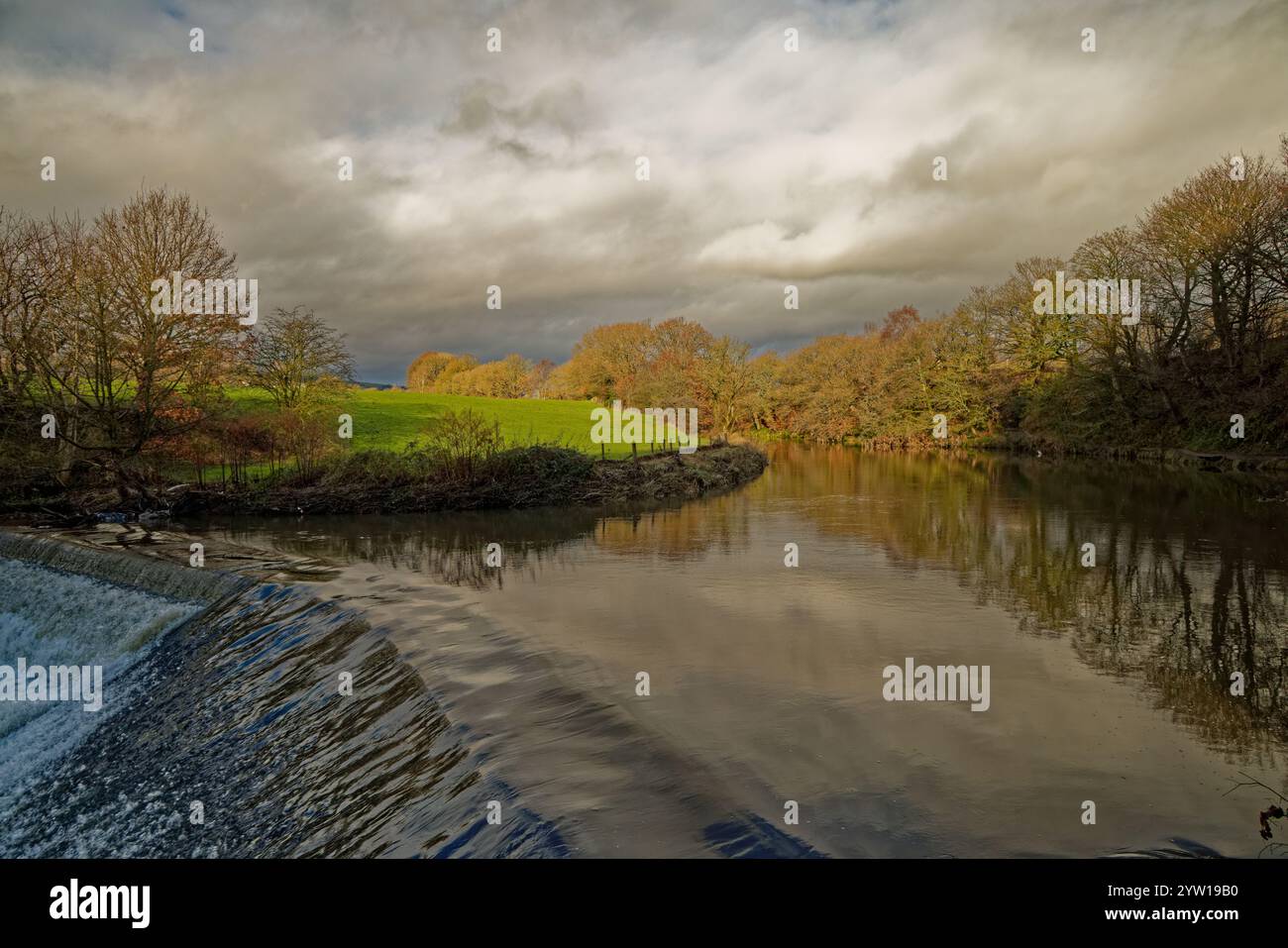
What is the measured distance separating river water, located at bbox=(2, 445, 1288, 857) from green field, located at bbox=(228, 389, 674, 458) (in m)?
14.1

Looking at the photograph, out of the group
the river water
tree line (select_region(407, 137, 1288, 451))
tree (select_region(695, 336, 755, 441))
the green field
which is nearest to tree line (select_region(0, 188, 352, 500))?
the green field

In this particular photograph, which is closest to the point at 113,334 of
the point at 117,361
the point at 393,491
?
the point at 117,361

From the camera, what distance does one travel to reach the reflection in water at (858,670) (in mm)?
5133

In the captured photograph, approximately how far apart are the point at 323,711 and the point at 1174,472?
1275 inches

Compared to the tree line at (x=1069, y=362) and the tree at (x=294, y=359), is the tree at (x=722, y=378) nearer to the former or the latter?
the tree line at (x=1069, y=362)

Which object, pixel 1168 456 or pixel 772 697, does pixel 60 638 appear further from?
pixel 1168 456

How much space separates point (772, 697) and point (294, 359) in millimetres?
26613

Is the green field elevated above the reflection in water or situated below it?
above

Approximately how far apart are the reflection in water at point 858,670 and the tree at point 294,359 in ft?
35.8

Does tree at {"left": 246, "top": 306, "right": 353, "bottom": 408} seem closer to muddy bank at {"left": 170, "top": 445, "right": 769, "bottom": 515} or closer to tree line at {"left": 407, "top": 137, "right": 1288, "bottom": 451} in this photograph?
muddy bank at {"left": 170, "top": 445, "right": 769, "bottom": 515}

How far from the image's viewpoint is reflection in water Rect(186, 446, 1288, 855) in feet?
16.8

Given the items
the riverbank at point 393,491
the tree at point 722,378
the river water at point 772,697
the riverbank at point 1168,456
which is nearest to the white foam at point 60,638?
the river water at point 772,697

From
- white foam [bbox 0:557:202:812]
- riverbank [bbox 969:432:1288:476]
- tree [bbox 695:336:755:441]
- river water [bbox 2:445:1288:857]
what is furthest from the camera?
tree [bbox 695:336:755:441]
